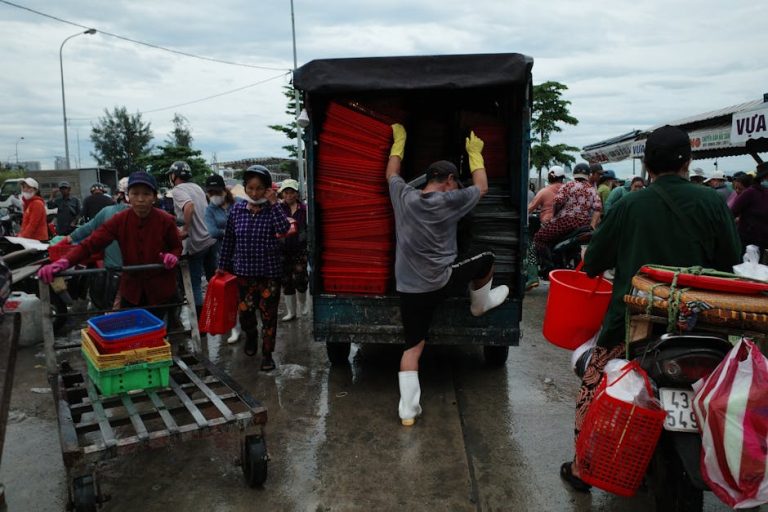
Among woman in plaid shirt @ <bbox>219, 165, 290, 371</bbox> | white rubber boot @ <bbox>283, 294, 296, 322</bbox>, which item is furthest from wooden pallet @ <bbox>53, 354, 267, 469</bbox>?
white rubber boot @ <bbox>283, 294, 296, 322</bbox>

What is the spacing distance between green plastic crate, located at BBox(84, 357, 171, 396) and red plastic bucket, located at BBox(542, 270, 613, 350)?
231 centimetres

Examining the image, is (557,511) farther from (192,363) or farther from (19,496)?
(19,496)

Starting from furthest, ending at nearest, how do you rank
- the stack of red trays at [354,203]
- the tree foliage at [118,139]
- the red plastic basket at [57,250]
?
the tree foliage at [118,139] < the red plastic basket at [57,250] < the stack of red trays at [354,203]

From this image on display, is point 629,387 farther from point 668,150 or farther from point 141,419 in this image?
point 141,419

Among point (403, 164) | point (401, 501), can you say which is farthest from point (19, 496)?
point (403, 164)

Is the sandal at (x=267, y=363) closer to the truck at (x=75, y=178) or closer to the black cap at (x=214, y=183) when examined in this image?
the black cap at (x=214, y=183)

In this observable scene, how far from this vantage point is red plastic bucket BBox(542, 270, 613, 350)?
117 inches

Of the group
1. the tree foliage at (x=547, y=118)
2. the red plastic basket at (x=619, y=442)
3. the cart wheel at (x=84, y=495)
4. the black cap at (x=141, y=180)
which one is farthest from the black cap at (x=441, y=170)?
the tree foliage at (x=547, y=118)

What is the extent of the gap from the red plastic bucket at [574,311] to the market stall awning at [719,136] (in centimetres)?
460

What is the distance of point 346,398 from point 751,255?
2.95 m

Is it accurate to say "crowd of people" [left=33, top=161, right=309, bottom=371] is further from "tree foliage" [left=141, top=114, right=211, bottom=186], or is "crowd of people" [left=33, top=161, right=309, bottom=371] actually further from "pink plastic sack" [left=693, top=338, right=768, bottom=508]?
"tree foliage" [left=141, top=114, right=211, bottom=186]

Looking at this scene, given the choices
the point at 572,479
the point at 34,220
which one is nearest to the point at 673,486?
the point at 572,479

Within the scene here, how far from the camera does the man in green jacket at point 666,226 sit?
2.60 meters

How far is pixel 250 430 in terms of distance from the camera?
3703 millimetres
